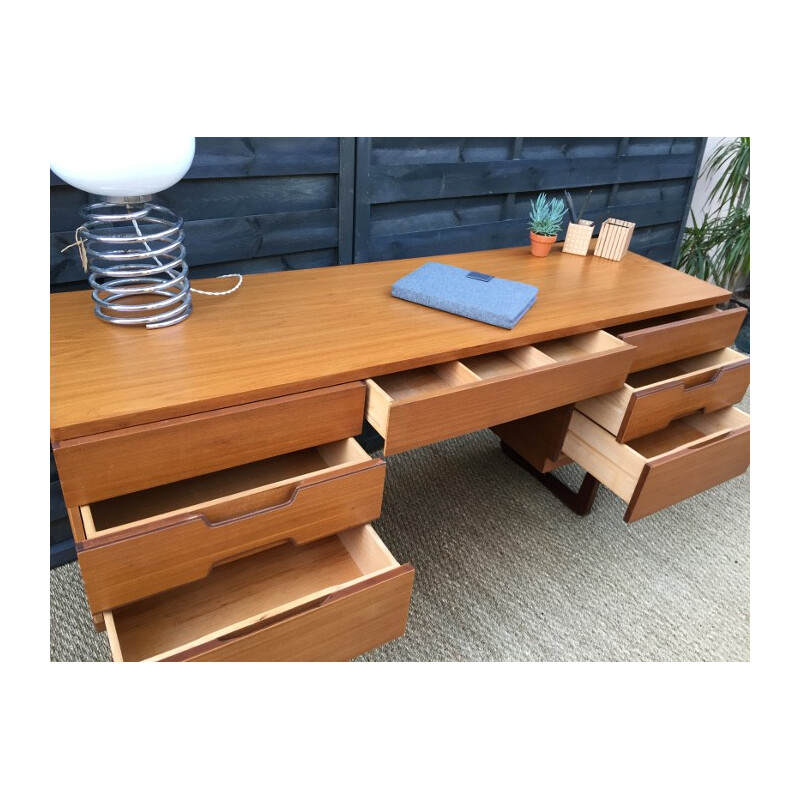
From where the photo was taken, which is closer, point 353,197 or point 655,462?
point 655,462

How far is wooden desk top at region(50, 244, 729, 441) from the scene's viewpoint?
942mm

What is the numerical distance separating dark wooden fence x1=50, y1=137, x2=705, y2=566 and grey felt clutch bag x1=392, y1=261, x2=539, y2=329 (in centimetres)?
34

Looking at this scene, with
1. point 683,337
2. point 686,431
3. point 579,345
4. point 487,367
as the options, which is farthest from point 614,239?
point 487,367

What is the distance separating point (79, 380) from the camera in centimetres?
96

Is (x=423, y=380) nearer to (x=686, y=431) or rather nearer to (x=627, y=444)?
(x=627, y=444)

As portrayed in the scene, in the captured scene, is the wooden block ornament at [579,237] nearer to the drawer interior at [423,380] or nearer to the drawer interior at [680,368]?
the drawer interior at [680,368]

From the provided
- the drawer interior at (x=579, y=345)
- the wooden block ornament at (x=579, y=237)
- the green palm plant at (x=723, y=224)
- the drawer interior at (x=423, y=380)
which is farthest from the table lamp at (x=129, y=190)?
the green palm plant at (x=723, y=224)

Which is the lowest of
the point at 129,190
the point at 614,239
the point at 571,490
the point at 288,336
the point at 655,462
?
the point at 571,490

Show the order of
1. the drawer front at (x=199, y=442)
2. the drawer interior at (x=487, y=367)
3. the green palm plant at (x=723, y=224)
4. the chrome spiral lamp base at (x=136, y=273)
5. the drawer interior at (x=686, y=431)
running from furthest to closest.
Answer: the green palm plant at (x=723, y=224) < the drawer interior at (x=686, y=431) < the drawer interior at (x=487, y=367) < the chrome spiral lamp base at (x=136, y=273) < the drawer front at (x=199, y=442)

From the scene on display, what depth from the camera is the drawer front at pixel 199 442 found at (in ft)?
2.90

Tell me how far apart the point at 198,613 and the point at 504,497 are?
1.07m

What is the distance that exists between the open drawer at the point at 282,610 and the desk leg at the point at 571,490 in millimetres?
860

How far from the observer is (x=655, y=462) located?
134cm

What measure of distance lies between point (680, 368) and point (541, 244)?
57cm
